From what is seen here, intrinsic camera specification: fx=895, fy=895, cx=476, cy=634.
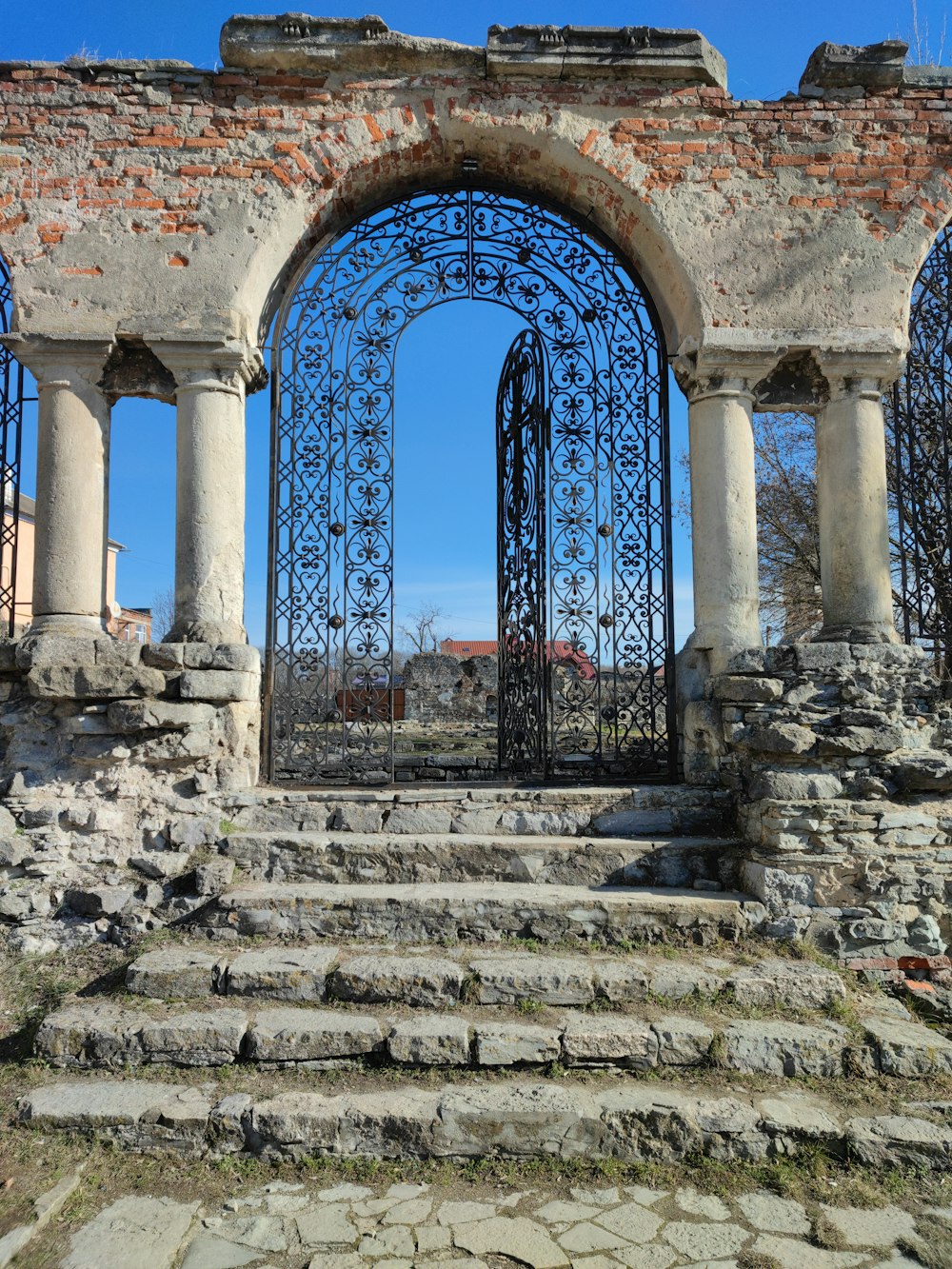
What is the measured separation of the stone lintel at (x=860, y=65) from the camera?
597 cm

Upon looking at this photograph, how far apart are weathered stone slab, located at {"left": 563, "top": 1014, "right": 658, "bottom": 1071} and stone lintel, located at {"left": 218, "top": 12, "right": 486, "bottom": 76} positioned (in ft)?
19.5

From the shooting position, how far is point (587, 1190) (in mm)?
3078

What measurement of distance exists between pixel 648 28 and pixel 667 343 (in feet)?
6.62

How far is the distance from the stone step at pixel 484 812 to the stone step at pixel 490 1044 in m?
1.60

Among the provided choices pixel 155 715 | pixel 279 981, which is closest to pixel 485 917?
pixel 279 981

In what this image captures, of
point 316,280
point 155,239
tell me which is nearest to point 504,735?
point 316,280

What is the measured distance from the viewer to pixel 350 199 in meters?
6.34

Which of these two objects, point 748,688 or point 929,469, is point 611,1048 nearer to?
point 748,688

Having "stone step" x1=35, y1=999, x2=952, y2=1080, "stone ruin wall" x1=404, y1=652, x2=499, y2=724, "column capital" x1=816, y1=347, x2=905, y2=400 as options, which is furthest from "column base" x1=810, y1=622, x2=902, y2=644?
"stone ruin wall" x1=404, y1=652, x2=499, y2=724

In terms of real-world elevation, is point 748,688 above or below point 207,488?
below

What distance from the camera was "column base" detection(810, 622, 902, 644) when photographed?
19.0ft

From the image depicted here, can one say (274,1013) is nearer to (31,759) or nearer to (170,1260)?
(170,1260)

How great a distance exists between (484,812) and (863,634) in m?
2.74

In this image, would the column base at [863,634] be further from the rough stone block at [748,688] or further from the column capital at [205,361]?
the column capital at [205,361]
